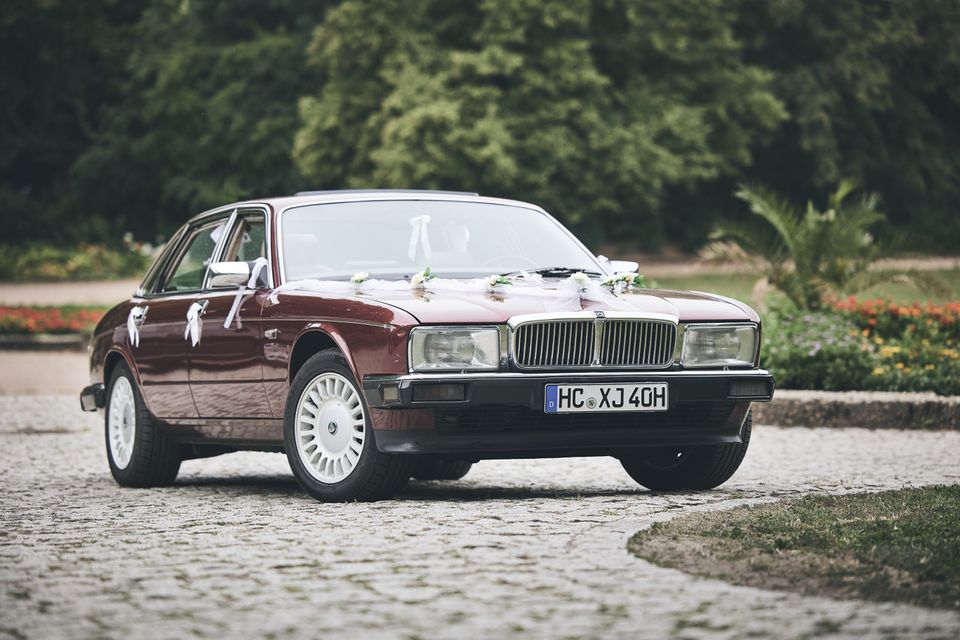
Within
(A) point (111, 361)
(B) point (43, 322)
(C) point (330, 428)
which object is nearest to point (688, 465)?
(C) point (330, 428)

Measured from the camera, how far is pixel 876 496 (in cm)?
829

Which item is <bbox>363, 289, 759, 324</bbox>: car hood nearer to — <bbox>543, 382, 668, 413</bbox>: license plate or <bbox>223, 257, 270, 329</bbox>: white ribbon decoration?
<bbox>543, 382, 668, 413</bbox>: license plate

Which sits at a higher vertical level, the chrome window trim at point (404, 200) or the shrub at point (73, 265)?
the chrome window trim at point (404, 200)

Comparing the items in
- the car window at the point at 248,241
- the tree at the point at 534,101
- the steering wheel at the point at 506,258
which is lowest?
the steering wheel at the point at 506,258

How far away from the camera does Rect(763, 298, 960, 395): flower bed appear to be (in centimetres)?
1455

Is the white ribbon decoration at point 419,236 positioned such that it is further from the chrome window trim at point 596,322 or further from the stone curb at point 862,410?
the stone curb at point 862,410

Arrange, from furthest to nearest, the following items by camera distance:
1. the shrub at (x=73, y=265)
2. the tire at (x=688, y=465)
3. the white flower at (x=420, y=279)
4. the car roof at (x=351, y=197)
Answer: the shrub at (x=73, y=265) → the car roof at (x=351, y=197) → the tire at (x=688, y=465) → the white flower at (x=420, y=279)

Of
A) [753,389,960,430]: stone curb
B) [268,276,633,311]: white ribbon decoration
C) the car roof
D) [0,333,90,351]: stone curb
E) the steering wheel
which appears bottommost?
[0,333,90,351]: stone curb

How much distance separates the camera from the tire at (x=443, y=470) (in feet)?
32.5

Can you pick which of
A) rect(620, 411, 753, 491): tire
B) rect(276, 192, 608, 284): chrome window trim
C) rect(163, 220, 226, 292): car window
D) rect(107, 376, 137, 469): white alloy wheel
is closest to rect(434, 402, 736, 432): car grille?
rect(620, 411, 753, 491): tire

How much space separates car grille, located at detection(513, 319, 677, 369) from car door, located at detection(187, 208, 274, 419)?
1589 mm

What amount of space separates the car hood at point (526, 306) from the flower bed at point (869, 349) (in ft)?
20.0

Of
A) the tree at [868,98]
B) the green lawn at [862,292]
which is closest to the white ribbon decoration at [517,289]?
the green lawn at [862,292]

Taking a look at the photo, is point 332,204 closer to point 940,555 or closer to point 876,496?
point 876,496
